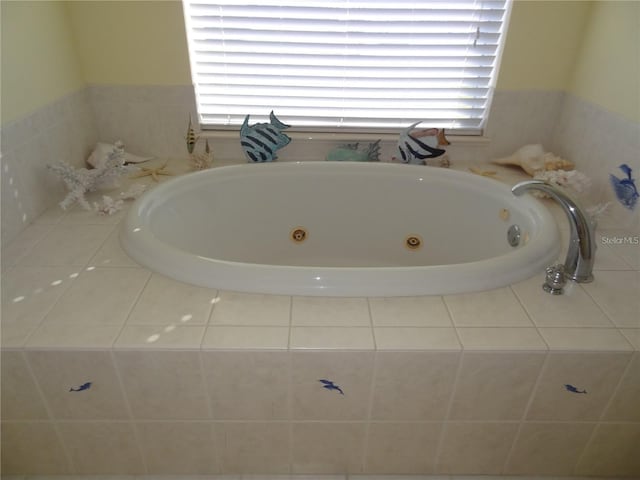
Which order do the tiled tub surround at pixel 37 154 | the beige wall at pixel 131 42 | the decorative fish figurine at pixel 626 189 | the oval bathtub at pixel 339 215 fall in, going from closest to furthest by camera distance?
the tiled tub surround at pixel 37 154 < the decorative fish figurine at pixel 626 189 < the oval bathtub at pixel 339 215 < the beige wall at pixel 131 42

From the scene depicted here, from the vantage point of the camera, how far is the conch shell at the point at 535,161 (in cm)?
164

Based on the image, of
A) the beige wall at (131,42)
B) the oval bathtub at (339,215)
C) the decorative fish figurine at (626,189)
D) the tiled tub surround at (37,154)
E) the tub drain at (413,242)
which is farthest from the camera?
the tub drain at (413,242)

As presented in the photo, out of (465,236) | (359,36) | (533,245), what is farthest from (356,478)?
(359,36)

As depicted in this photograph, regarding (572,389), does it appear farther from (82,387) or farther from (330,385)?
(82,387)

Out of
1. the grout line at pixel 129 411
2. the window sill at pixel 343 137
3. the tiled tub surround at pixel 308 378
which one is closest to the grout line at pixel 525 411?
the tiled tub surround at pixel 308 378

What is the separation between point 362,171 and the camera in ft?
5.40

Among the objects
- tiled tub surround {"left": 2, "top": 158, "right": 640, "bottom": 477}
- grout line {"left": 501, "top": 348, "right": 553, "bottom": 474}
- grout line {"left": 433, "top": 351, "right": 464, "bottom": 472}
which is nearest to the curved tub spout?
tiled tub surround {"left": 2, "top": 158, "right": 640, "bottom": 477}

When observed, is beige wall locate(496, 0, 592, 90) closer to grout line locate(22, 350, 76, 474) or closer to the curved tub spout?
the curved tub spout

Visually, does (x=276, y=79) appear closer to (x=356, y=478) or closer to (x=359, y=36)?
(x=359, y=36)

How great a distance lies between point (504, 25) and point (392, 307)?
1362 mm

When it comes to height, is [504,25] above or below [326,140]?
above

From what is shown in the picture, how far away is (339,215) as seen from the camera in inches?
67.2

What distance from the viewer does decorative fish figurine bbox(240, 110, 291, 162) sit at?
1.66 metres

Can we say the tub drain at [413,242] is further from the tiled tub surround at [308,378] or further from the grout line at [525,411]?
the grout line at [525,411]
